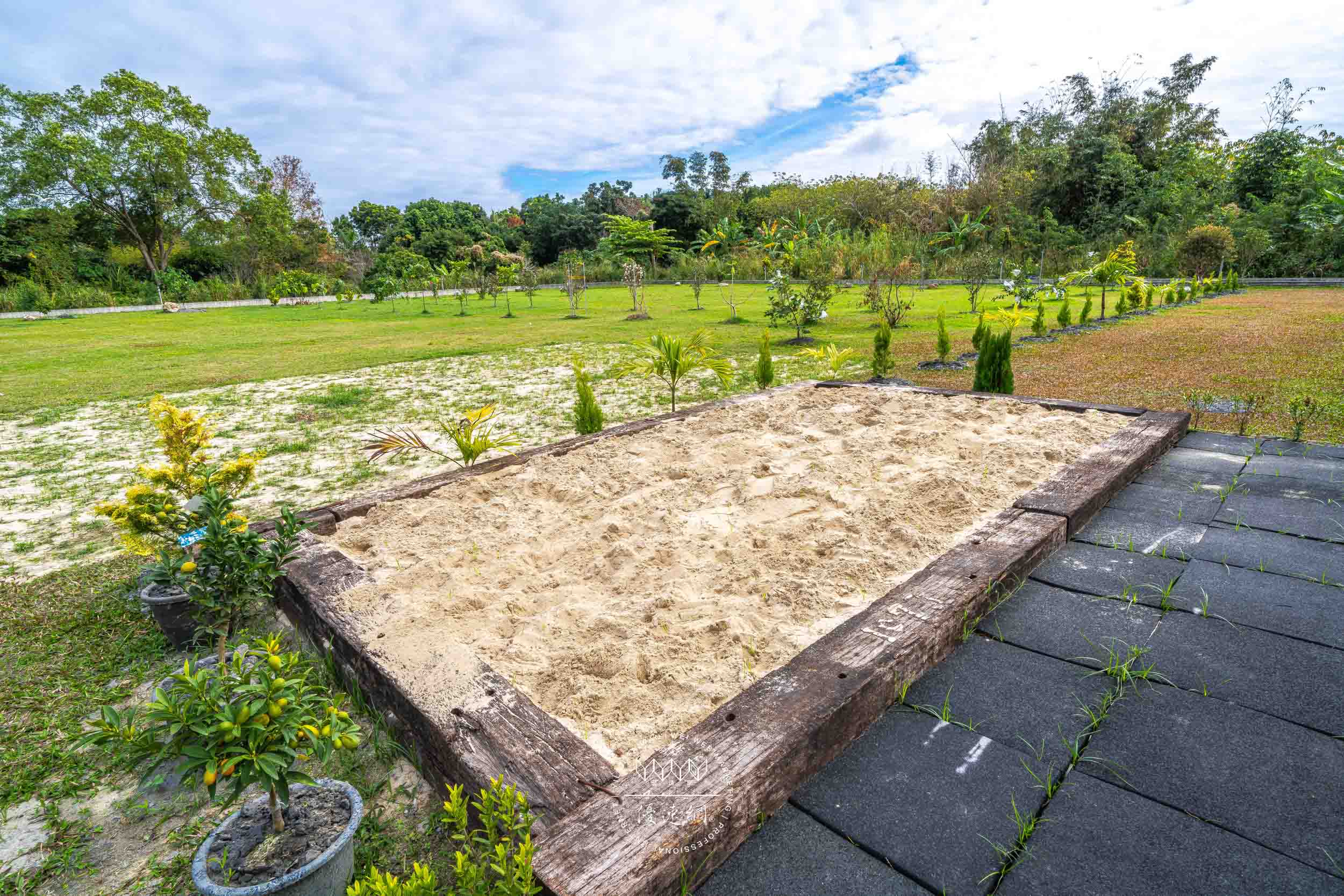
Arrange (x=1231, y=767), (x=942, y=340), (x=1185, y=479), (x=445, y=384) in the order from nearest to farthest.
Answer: (x=1231, y=767) → (x=1185, y=479) → (x=942, y=340) → (x=445, y=384)

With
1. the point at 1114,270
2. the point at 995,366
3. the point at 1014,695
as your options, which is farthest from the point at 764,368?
the point at 1114,270

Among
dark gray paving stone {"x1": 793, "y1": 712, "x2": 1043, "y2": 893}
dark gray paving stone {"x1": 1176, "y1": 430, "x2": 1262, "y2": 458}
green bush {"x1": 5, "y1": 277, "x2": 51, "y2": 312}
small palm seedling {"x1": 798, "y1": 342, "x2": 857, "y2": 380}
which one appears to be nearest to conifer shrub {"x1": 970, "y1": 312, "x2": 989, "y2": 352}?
small palm seedling {"x1": 798, "y1": 342, "x2": 857, "y2": 380}

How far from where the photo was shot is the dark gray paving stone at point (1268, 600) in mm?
1962

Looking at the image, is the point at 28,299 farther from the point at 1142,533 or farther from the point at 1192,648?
the point at 1192,648

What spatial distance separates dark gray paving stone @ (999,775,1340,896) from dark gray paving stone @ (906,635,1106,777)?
150mm

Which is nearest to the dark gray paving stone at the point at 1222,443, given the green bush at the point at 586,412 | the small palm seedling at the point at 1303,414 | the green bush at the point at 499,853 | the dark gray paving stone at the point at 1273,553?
the small palm seedling at the point at 1303,414

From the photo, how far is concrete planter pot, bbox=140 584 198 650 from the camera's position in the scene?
91.0 inches

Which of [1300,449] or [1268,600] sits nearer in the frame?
[1268,600]

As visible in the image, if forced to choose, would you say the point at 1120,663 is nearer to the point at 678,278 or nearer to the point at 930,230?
the point at 930,230

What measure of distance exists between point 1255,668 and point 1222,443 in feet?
8.98

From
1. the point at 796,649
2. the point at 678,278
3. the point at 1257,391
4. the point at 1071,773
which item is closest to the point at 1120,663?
the point at 1071,773

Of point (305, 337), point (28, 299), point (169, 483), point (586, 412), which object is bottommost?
point (586, 412)

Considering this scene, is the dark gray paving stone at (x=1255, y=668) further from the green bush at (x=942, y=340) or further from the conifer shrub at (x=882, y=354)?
the green bush at (x=942, y=340)

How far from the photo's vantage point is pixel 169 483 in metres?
2.33
